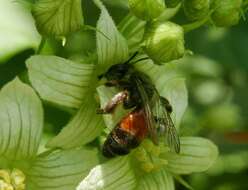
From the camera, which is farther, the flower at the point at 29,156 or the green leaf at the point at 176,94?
the green leaf at the point at 176,94

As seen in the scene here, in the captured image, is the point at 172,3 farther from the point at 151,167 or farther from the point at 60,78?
the point at 151,167

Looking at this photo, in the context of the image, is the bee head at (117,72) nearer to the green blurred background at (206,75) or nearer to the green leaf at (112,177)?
the green blurred background at (206,75)

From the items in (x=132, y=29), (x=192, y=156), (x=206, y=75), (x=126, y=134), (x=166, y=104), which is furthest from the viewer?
(x=206, y=75)

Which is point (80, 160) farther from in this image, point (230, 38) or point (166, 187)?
point (230, 38)

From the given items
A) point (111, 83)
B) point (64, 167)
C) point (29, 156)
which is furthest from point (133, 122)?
point (29, 156)

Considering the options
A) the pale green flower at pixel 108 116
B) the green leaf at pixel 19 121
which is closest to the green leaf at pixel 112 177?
the pale green flower at pixel 108 116

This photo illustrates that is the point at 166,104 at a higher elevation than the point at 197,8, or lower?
lower

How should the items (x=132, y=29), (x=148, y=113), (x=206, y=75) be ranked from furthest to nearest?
(x=206, y=75) → (x=132, y=29) → (x=148, y=113)
